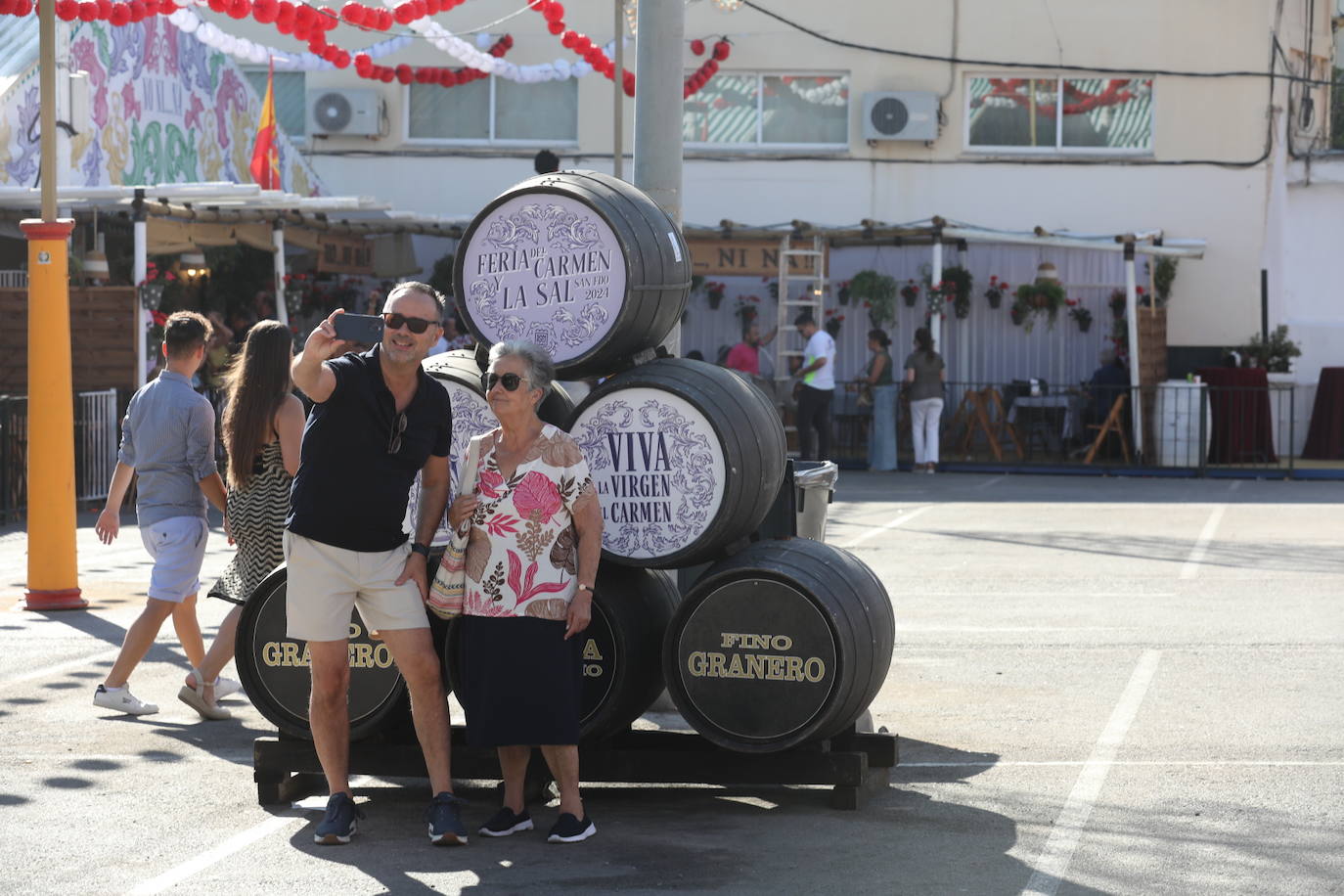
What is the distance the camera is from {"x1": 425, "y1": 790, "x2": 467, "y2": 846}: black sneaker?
584 centimetres

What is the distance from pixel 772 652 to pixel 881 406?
15944mm

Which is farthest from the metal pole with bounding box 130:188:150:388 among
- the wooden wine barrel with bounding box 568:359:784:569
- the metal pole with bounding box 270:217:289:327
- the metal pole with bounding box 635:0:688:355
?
the wooden wine barrel with bounding box 568:359:784:569

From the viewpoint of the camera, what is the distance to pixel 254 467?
7.61 meters

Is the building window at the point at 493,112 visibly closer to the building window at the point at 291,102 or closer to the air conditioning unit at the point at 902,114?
the building window at the point at 291,102

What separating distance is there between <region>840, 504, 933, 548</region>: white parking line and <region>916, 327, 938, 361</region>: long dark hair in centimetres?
424

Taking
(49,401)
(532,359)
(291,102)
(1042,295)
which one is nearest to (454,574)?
(532,359)

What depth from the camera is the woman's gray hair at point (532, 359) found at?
5.91 meters

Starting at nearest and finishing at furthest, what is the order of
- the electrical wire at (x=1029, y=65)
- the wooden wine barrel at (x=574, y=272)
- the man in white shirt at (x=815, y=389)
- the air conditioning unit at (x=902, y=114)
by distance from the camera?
the wooden wine barrel at (x=574, y=272), the man in white shirt at (x=815, y=389), the electrical wire at (x=1029, y=65), the air conditioning unit at (x=902, y=114)

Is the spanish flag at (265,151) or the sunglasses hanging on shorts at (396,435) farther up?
the spanish flag at (265,151)

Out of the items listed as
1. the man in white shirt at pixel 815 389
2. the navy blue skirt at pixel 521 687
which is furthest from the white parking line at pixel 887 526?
the navy blue skirt at pixel 521 687

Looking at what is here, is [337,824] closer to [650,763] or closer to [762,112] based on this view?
[650,763]

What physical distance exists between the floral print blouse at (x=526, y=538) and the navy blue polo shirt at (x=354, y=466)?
11.2 inches

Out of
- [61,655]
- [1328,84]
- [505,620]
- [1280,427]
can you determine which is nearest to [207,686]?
[61,655]

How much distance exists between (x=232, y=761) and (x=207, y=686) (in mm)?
808
